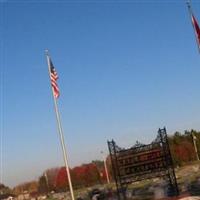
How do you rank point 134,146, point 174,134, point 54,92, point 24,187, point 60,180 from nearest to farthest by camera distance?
point 54,92
point 134,146
point 174,134
point 60,180
point 24,187

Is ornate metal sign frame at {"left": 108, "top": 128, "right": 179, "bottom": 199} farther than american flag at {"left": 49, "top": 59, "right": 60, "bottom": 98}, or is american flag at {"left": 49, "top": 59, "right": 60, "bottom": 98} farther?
ornate metal sign frame at {"left": 108, "top": 128, "right": 179, "bottom": 199}

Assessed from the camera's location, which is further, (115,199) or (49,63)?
(115,199)

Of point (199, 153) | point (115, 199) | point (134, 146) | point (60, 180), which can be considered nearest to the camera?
point (134, 146)

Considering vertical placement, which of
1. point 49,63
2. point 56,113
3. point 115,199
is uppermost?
point 49,63

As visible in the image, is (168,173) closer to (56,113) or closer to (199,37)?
(56,113)

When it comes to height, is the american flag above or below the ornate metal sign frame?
above

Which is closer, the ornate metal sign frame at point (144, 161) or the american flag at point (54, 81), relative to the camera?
the american flag at point (54, 81)

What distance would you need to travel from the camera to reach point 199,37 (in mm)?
18484

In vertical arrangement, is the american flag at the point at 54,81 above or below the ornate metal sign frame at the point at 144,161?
above

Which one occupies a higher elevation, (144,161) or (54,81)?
(54,81)

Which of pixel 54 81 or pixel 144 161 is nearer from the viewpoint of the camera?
pixel 54 81

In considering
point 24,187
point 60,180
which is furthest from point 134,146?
point 24,187

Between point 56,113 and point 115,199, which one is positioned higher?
point 56,113

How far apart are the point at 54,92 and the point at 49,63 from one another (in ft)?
5.03
